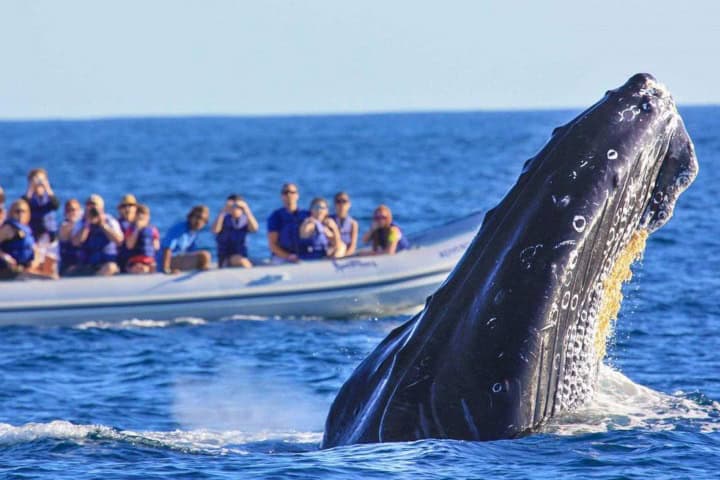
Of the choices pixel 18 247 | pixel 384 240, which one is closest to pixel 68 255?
pixel 18 247

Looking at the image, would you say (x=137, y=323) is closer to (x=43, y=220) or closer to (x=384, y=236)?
(x=43, y=220)

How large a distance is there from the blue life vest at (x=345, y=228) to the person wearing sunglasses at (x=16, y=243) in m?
4.73

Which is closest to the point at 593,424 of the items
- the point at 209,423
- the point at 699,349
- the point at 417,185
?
the point at 209,423

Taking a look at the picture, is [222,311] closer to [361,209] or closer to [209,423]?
[209,423]

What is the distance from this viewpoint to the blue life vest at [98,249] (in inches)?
843

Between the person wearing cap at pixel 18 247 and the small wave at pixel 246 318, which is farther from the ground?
the person wearing cap at pixel 18 247

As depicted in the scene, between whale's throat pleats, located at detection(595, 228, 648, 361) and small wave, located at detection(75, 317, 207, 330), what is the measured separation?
12820 millimetres

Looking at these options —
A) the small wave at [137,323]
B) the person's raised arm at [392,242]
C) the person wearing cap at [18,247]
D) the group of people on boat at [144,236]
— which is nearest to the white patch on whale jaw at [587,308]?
the small wave at [137,323]

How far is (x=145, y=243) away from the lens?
2158 cm

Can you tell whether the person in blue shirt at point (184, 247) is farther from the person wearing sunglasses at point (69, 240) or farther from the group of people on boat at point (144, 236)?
the person wearing sunglasses at point (69, 240)

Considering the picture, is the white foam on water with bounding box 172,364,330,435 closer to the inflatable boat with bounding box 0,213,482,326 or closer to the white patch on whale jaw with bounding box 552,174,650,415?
the white patch on whale jaw with bounding box 552,174,650,415

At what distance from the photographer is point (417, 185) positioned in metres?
58.0

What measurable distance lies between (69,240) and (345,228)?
4.32m

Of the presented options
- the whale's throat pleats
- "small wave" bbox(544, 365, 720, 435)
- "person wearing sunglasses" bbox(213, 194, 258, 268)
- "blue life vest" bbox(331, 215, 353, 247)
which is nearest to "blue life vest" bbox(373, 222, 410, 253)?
"blue life vest" bbox(331, 215, 353, 247)
